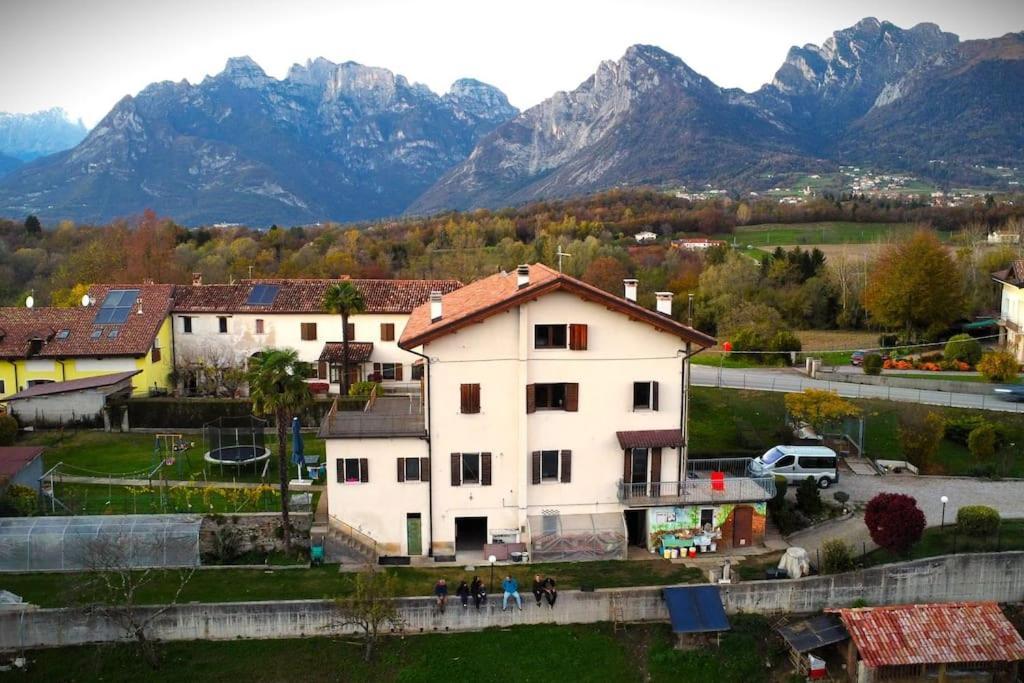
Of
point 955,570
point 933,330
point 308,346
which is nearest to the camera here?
point 955,570

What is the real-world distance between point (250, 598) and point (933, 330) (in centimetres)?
5094

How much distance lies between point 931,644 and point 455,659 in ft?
46.2

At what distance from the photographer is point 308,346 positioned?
5509cm

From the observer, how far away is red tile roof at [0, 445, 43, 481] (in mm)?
33219

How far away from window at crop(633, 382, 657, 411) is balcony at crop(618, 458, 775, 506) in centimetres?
275

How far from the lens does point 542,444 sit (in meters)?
32.4

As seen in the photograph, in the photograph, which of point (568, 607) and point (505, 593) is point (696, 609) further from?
point (505, 593)

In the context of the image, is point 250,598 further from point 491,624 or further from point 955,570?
point 955,570

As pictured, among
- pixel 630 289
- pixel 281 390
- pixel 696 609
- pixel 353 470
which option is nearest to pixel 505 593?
pixel 696 609

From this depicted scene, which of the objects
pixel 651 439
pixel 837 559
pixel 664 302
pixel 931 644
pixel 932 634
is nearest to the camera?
pixel 931 644

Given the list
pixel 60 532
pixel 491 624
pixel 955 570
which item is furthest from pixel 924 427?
pixel 60 532

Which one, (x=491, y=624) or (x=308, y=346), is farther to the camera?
(x=308, y=346)

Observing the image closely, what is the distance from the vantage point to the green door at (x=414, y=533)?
105ft

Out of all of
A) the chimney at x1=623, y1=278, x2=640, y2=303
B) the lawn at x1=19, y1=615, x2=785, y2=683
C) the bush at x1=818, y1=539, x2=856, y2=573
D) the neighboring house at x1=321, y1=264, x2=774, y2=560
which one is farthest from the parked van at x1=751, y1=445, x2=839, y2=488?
the lawn at x1=19, y1=615, x2=785, y2=683
